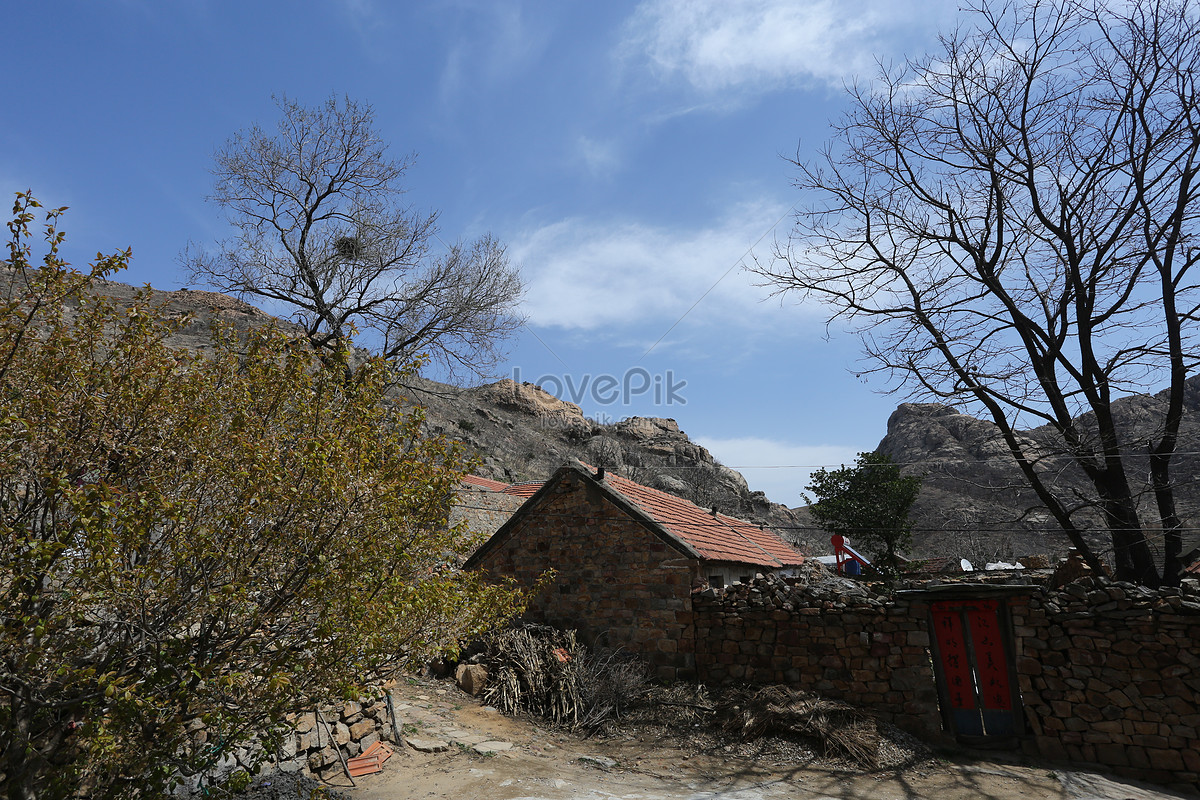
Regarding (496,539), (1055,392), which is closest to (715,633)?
(496,539)

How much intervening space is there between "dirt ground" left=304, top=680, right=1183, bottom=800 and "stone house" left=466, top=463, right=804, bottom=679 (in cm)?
197

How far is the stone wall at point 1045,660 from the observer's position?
9086 mm

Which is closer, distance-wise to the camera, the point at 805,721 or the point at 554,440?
the point at 805,721

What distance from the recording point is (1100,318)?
11.4m

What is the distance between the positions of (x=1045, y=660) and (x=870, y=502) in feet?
58.3

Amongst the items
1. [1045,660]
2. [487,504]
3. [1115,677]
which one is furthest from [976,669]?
[487,504]

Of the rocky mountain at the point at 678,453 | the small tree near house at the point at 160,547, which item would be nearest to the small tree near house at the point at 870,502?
the rocky mountain at the point at 678,453

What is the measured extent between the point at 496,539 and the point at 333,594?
901 cm

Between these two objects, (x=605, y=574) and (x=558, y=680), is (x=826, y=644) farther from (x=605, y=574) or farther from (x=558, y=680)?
(x=558, y=680)

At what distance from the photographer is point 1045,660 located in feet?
32.1

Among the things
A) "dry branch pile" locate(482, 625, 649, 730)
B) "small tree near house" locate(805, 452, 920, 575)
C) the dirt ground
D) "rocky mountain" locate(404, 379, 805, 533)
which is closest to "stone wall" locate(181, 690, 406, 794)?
the dirt ground

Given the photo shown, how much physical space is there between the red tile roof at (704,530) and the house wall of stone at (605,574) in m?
0.51

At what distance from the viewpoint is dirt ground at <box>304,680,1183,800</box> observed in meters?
7.39

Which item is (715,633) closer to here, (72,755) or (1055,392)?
(1055,392)
